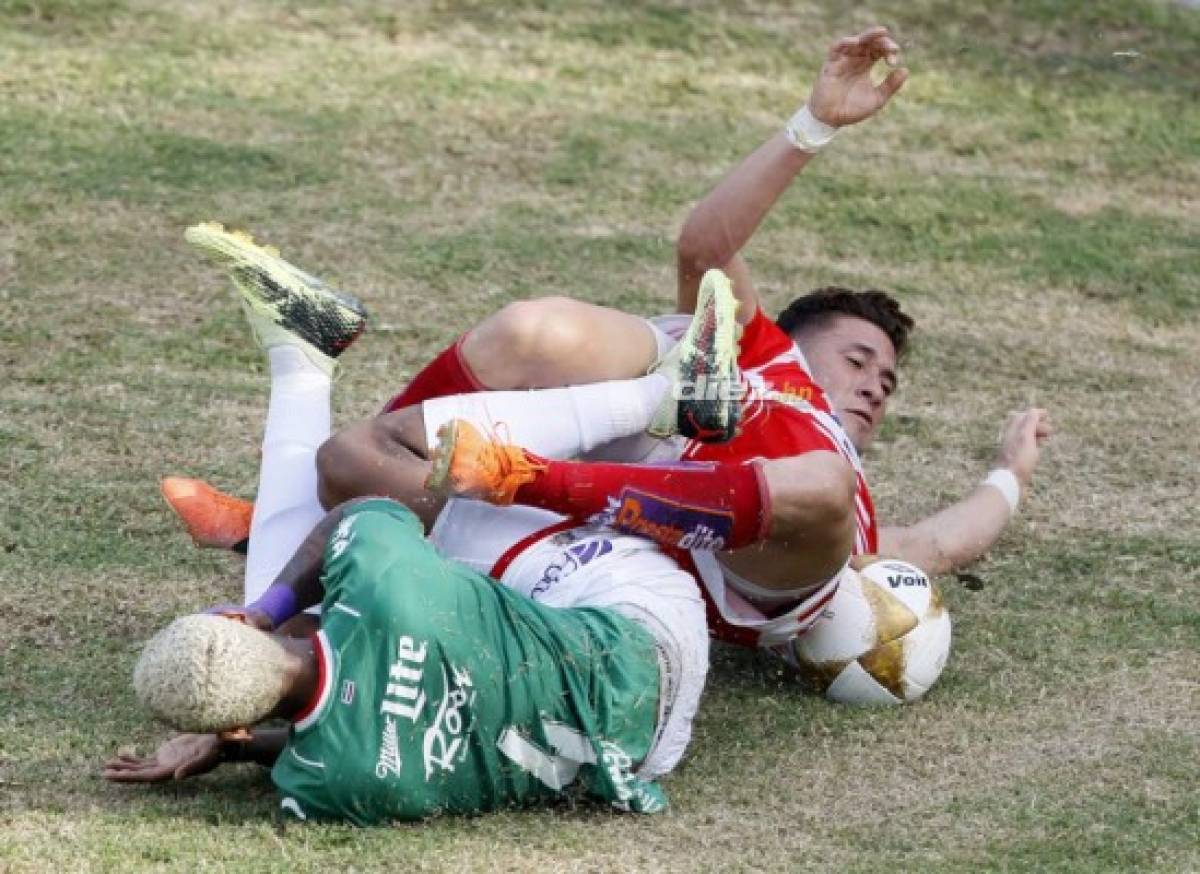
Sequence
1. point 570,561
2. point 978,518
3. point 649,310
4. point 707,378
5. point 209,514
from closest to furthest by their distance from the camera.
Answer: point 570,561, point 707,378, point 209,514, point 978,518, point 649,310

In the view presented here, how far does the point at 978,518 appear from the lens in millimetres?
5227

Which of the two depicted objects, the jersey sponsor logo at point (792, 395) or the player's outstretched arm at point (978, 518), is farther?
the player's outstretched arm at point (978, 518)

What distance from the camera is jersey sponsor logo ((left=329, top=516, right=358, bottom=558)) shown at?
145 inches

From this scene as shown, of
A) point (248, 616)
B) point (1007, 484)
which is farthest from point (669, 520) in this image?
point (1007, 484)

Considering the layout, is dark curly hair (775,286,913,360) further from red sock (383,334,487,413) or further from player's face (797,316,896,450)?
red sock (383,334,487,413)

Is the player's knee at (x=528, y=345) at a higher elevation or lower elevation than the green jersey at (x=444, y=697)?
higher

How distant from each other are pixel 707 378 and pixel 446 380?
0.58m

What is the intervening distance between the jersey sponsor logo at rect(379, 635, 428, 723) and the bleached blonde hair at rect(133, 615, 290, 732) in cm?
21

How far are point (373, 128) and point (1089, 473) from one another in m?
3.05

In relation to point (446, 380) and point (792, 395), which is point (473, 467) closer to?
point (446, 380)

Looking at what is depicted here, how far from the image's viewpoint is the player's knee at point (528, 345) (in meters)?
4.38

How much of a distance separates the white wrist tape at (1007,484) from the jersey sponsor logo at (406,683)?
7.08ft

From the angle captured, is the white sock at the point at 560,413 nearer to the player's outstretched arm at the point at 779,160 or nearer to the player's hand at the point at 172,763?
the player's outstretched arm at the point at 779,160

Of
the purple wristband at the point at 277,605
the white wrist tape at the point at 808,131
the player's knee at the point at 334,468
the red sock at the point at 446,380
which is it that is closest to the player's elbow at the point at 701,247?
the white wrist tape at the point at 808,131
